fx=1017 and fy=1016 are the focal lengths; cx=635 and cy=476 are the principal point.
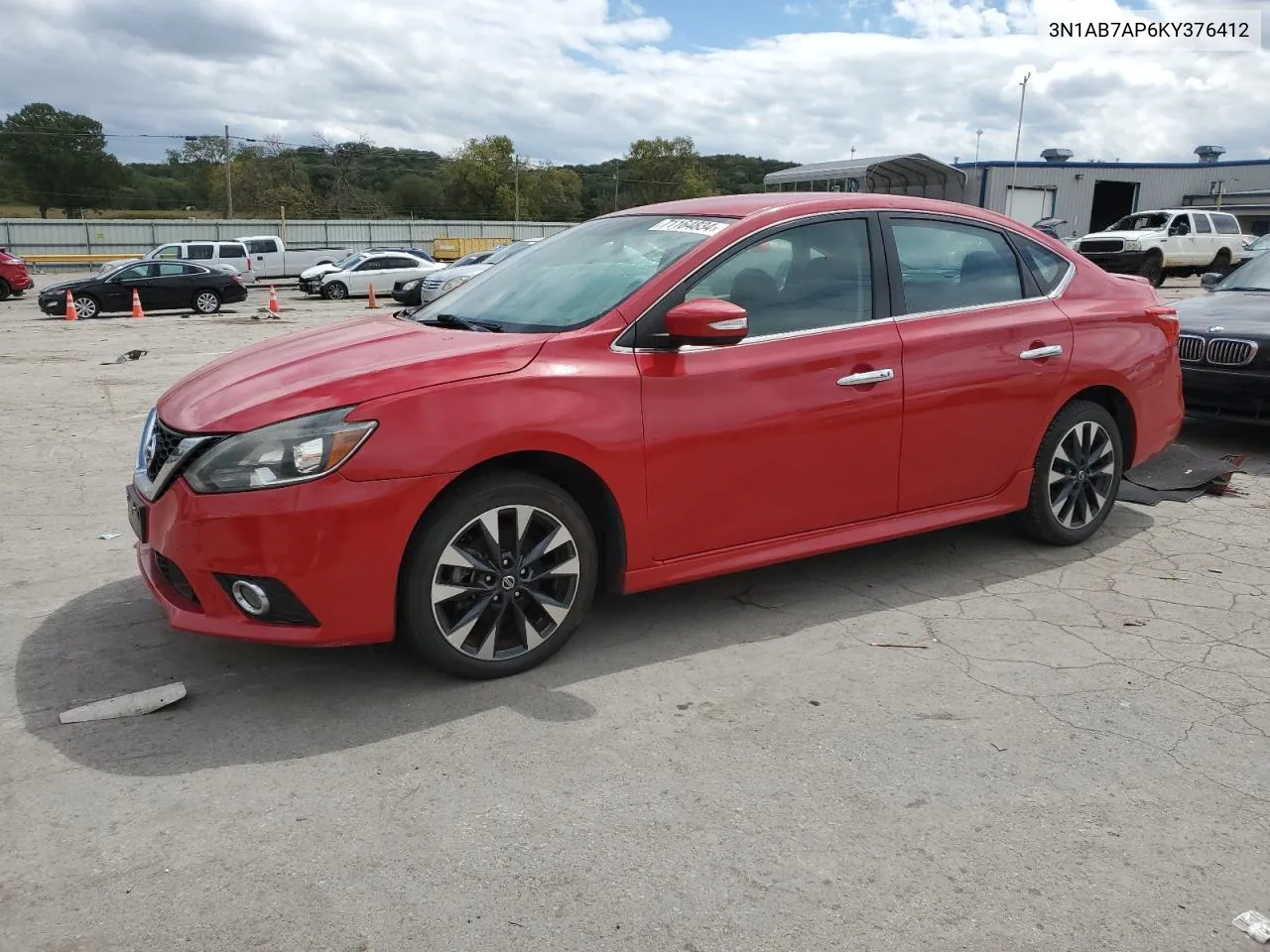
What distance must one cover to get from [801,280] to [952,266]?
2.89ft

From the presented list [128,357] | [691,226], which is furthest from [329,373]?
[128,357]

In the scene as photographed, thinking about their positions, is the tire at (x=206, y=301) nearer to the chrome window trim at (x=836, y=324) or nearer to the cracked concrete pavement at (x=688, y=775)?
the cracked concrete pavement at (x=688, y=775)

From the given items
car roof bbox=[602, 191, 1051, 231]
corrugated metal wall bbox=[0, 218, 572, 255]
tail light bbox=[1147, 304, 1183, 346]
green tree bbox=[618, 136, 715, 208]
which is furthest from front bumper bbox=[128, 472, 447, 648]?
green tree bbox=[618, 136, 715, 208]

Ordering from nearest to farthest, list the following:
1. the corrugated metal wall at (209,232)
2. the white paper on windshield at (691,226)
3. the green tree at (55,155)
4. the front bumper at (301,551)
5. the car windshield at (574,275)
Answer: the front bumper at (301,551), the car windshield at (574,275), the white paper on windshield at (691,226), the corrugated metal wall at (209,232), the green tree at (55,155)

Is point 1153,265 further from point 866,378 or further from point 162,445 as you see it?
point 162,445

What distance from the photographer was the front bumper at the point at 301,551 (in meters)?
3.17

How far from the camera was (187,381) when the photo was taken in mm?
3920

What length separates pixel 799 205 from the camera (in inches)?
169

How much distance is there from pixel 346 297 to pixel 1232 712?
27.1 meters

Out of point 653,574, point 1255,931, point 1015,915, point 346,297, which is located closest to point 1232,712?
point 1255,931

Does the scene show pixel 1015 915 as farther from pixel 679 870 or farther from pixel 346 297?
pixel 346 297

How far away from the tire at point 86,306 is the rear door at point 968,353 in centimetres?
2140

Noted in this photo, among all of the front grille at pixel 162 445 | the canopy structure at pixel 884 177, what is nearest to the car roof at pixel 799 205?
the front grille at pixel 162 445

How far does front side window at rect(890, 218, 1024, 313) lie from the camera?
444 cm
